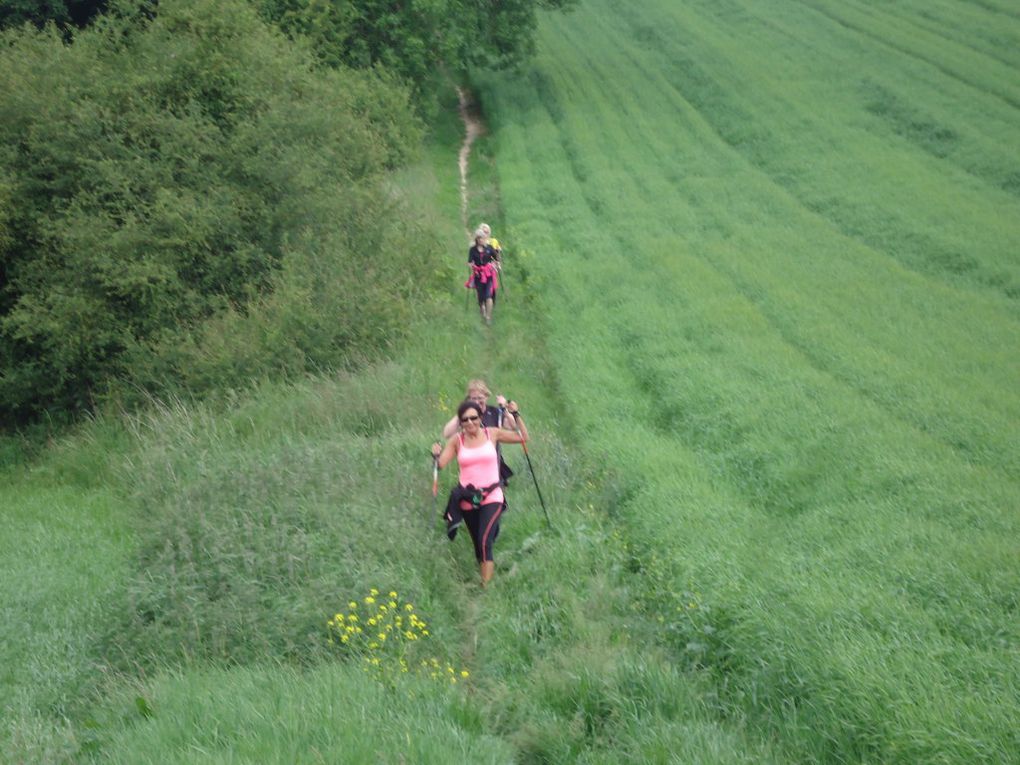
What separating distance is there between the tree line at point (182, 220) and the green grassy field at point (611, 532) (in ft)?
4.16

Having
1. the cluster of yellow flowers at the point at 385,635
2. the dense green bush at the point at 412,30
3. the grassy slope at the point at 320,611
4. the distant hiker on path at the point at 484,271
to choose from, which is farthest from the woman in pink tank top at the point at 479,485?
the dense green bush at the point at 412,30

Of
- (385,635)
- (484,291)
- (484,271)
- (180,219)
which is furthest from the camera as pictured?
(484,291)

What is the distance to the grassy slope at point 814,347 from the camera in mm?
7207

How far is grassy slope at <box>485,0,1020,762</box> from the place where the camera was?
23.6 ft

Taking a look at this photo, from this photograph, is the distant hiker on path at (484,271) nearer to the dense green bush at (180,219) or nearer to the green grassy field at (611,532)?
the green grassy field at (611,532)

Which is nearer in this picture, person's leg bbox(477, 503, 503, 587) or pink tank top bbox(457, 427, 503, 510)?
person's leg bbox(477, 503, 503, 587)

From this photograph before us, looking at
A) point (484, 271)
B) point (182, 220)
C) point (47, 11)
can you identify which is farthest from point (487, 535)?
point (47, 11)

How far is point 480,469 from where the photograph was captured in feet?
31.2

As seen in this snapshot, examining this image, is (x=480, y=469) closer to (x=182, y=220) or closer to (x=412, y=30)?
(x=182, y=220)

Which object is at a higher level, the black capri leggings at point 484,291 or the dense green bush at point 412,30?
the dense green bush at point 412,30

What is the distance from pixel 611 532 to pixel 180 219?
1043 centimetres

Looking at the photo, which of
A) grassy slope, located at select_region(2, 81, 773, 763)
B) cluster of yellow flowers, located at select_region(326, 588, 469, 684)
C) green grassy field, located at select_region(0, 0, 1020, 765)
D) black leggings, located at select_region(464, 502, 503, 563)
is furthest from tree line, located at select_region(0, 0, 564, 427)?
cluster of yellow flowers, located at select_region(326, 588, 469, 684)

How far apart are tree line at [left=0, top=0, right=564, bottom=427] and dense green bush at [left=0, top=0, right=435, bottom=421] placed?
0.04 m

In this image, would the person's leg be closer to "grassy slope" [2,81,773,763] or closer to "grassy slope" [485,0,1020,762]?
"grassy slope" [2,81,773,763]
